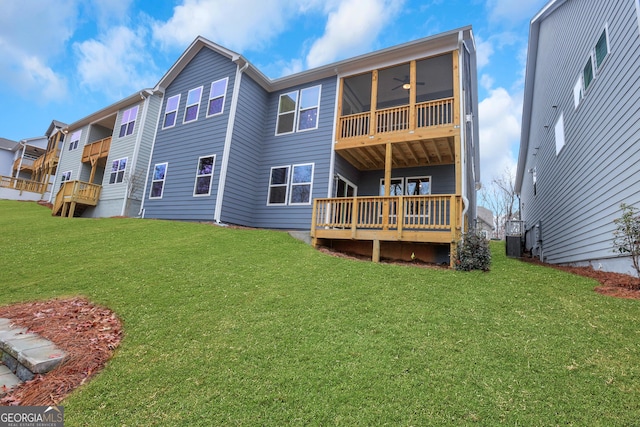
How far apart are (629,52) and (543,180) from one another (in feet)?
26.1

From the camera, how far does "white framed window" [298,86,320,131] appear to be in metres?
11.8

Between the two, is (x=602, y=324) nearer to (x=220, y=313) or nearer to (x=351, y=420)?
(x=351, y=420)

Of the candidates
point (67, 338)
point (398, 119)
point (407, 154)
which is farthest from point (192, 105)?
point (67, 338)

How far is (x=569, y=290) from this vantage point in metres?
5.00

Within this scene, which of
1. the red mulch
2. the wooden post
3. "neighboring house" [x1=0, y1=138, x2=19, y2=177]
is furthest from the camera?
"neighboring house" [x1=0, y1=138, x2=19, y2=177]

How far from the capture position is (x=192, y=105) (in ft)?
43.5

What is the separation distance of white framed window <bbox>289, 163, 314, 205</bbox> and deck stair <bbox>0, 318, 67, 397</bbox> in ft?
26.9

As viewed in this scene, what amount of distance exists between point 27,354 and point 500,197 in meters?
41.6

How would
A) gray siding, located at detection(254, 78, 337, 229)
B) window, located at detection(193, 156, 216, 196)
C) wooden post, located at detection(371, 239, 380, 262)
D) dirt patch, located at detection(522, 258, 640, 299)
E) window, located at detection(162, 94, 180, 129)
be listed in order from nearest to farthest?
dirt patch, located at detection(522, 258, 640, 299)
wooden post, located at detection(371, 239, 380, 262)
gray siding, located at detection(254, 78, 337, 229)
window, located at detection(193, 156, 216, 196)
window, located at detection(162, 94, 180, 129)

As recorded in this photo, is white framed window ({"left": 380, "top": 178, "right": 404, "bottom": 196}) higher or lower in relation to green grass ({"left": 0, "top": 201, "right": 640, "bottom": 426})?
higher

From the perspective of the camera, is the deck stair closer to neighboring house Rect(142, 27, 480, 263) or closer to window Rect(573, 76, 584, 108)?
neighboring house Rect(142, 27, 480, 263)

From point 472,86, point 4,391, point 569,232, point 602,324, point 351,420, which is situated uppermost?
point 472,86

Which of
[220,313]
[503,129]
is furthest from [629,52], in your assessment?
[503,129]

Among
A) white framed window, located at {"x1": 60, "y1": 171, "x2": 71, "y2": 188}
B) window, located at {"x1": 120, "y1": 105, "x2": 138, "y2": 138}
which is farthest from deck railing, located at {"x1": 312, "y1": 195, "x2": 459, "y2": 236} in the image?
white framed window, located at {"x1": 60, "y1": 171, "x2": 71, "y2": 188}
